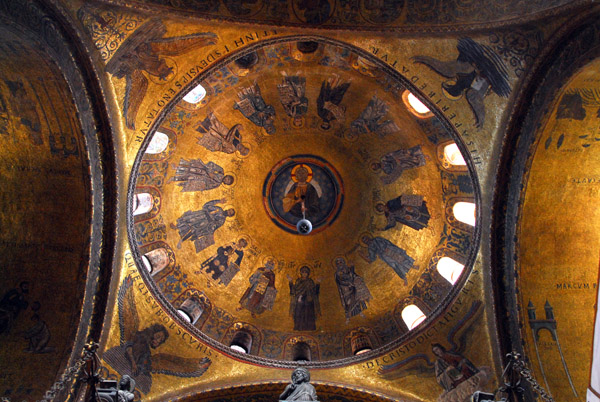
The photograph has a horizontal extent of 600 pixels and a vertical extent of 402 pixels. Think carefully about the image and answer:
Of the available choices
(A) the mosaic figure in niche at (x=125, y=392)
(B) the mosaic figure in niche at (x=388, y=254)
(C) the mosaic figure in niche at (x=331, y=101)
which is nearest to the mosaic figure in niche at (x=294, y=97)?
(C) the mosaic figure in niche at (x=331, y=101)

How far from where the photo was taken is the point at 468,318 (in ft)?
38.9

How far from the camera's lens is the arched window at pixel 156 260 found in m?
13.2

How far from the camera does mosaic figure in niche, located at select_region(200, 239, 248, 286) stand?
1480 cm

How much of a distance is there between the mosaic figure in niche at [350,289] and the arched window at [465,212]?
3.35m

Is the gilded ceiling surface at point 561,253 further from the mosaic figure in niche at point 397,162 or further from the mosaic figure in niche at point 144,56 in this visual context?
the mosaic figure in niche at point 144,56

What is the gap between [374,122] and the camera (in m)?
14.4

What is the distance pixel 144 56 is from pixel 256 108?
438 centimetres

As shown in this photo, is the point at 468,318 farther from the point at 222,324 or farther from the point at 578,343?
the point at 222,324

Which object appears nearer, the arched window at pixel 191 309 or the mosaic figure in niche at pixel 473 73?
the mosaic figure in niche at pixel 473 73

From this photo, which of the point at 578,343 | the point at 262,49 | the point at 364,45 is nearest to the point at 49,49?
the point at 262,49

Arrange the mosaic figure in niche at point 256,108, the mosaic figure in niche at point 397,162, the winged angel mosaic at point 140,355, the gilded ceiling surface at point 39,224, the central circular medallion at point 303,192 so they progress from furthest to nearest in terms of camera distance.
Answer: the central circular medallion at point 303,192
the mosaic figure in niche at point 397,162
the mosaic figure in niche at point 256,108
the winged angel mosaic at point 140,355
the gilded ceiling surface at point 39,224

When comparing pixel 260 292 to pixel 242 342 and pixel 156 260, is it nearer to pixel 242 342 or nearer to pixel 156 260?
pixel 242 342

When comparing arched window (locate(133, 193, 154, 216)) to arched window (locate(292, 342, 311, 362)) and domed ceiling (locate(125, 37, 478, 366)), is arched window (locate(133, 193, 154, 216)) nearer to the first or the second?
domed ceiling (locate(125, 37, 478, 366))

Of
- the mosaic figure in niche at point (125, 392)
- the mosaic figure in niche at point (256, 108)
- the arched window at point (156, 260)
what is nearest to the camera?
the mosaic figure in niche at point (125, 392)
